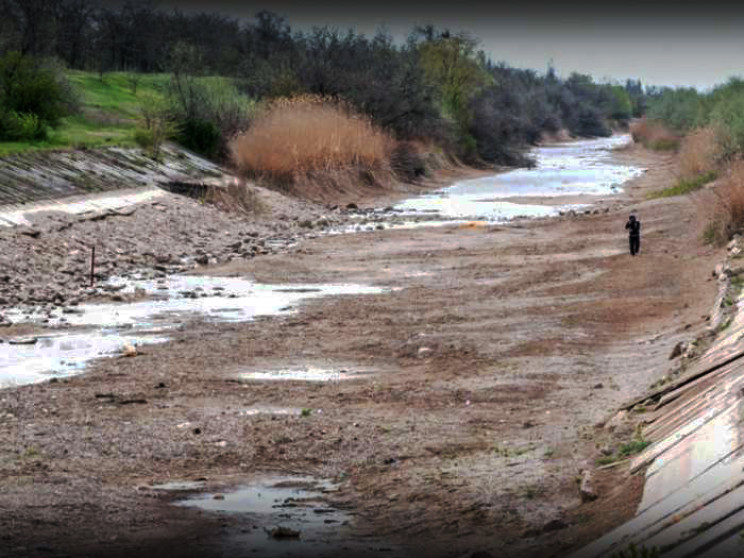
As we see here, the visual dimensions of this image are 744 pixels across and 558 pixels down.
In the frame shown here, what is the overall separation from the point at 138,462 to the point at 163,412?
2.04 metres

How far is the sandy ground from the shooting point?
898cm

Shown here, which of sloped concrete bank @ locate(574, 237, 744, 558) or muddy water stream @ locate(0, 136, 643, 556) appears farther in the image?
muddy water stream @ locate(0, 136, 643, 556)

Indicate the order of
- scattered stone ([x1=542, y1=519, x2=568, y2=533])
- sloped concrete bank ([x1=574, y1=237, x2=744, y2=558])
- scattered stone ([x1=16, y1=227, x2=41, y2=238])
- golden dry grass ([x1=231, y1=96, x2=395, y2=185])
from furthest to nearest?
golden dry grass ([x1=231, y1=96, x2=395, y2=185]), scattered stone ([x1=16, y1=227, x2=41, y2=238]), scattered stone ([x1=542, y1=519, x2=568, y2=533]), sloped concrete bank ([x1=574, y1=237, x2=744, y2=558])

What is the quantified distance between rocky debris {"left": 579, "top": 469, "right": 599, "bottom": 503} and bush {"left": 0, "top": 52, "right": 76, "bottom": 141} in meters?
28.0

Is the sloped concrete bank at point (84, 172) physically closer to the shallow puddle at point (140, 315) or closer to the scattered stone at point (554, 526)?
the shallow puddle at point (140, 315)

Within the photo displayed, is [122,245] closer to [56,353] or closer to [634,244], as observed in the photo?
[634,244]

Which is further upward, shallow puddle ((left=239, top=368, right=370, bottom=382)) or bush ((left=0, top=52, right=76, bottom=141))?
bush ((left=0, top=52, right=76, bottom=141))

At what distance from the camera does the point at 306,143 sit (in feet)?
162

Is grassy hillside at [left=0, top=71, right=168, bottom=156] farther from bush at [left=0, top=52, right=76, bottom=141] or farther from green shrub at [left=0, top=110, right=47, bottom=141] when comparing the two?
bush at [left=0, top=52, right=76, bottom=141]

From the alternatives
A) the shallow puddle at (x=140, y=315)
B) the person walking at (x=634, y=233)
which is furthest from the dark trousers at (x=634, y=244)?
the shallow puddle at (x=140, y=315)

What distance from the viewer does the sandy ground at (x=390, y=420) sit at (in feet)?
29.5

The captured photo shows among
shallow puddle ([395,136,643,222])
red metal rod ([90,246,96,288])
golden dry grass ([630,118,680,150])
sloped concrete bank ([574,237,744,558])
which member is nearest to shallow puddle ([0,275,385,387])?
red metal rod ([90,246,96,288])

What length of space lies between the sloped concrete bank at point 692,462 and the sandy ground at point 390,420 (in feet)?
1.11

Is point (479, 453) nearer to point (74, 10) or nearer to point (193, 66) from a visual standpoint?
point (193, 66)
